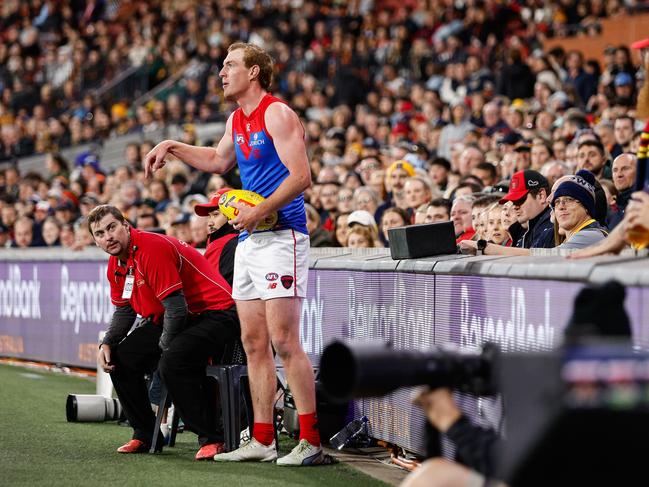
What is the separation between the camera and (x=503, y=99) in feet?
49.8

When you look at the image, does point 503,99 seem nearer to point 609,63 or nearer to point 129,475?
point 609,63

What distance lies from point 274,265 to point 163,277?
34.6 inches

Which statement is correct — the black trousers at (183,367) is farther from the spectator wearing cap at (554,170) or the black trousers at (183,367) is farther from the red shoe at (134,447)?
the spectator wearing cap at (554,170)

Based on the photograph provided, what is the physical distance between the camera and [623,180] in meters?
9.25

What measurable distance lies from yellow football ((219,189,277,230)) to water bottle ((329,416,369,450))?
170 centimetres

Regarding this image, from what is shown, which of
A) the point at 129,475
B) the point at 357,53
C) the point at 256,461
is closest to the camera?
the point at 129,475

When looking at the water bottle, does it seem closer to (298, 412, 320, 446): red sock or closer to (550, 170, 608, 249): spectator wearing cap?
(298, 412, 320, 446): red sock

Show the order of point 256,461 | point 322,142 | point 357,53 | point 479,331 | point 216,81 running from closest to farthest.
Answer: point 479,331 < point 256,461 < point 322,142 < point 357,53 < point 216,81

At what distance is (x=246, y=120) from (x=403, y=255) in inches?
48.9

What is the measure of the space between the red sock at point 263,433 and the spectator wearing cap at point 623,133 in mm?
5497

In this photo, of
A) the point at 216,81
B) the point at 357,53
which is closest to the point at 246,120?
the point at 357,53

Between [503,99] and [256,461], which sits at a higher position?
[503,99]

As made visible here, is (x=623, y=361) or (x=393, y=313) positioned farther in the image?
(x=393, y=313)

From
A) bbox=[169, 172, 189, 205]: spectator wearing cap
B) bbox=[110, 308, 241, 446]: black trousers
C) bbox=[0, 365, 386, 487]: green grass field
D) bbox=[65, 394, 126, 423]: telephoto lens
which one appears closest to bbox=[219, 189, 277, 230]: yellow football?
bbox=[110, 308, 241, 446]: black trousers
